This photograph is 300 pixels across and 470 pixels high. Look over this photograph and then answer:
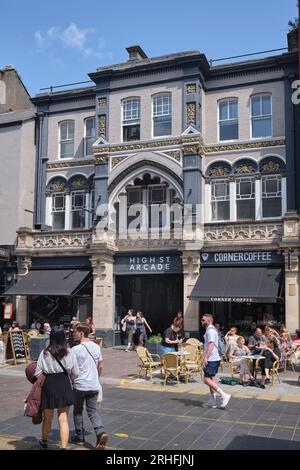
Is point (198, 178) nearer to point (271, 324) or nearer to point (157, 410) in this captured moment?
point (271, 324)

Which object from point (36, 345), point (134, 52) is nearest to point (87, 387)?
point (36, 345)

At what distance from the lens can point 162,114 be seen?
72.9ft

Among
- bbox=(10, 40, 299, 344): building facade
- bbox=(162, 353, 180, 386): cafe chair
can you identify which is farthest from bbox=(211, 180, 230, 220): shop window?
bbox=(162, 353, 180, 386): cafe chair

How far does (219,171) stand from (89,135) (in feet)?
21.9

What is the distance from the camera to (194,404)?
33.7 ft

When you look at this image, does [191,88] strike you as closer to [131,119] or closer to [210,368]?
[131,119]

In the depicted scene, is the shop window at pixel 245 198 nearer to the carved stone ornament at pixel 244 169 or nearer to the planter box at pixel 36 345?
the carved stone ornament at pixel 244 169

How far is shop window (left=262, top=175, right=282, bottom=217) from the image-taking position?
20.8 metres

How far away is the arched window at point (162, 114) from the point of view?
22109 millimetres

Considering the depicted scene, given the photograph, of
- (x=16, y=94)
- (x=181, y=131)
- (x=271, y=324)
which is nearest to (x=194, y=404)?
(x=271, y=324)

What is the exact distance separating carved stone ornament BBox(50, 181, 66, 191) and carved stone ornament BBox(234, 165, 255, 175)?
8333 millimetres

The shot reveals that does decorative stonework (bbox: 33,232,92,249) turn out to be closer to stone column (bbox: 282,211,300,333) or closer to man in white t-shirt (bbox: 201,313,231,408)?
stone column (bbox: 282,211,300,333)

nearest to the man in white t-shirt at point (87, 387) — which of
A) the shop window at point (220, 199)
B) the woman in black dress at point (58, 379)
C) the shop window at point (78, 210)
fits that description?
the woman in black dress at point (58, 379)
